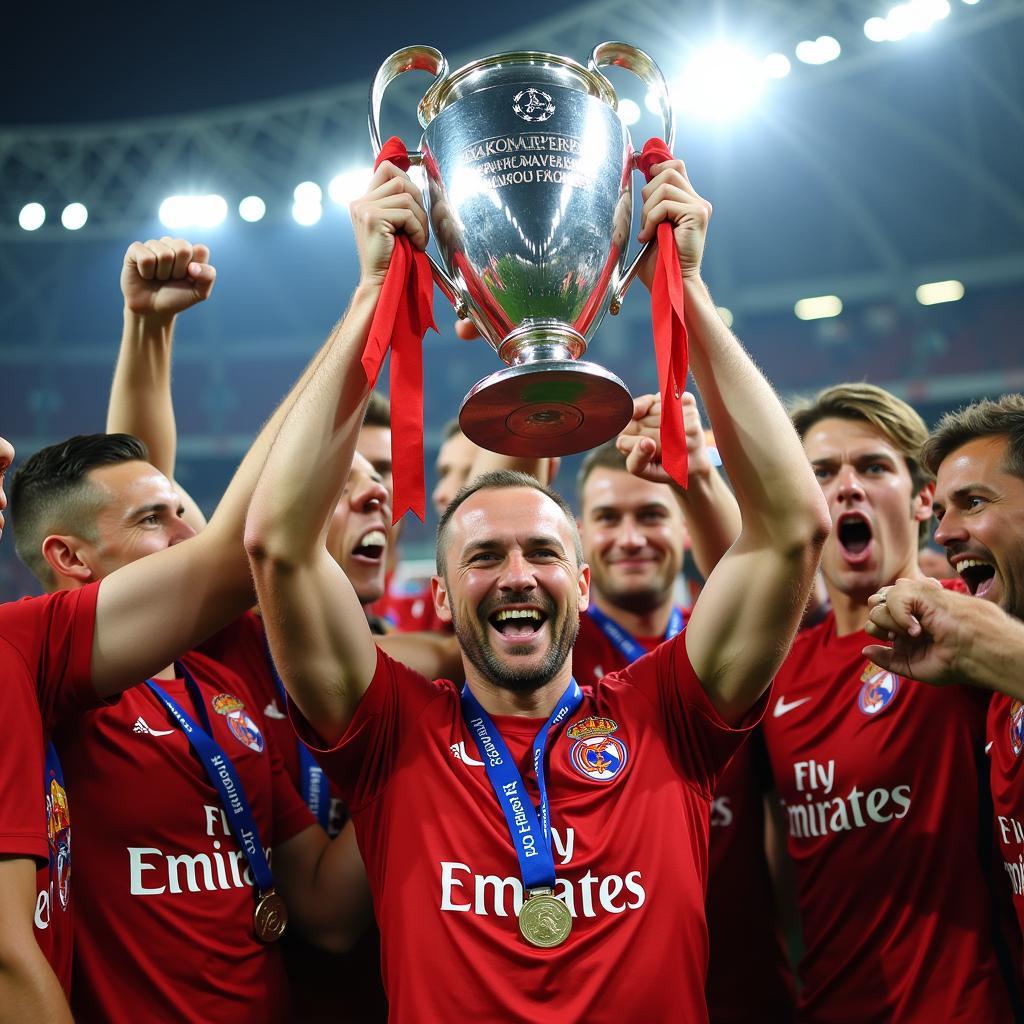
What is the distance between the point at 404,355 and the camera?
176cm

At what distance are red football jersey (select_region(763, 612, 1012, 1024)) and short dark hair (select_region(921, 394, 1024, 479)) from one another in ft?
1.75

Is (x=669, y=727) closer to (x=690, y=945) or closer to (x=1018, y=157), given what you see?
(x=690, y=945)

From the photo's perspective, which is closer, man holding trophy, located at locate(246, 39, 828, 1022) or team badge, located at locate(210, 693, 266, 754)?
man holding trophy, located at locate(246, 39, 828, 1022)

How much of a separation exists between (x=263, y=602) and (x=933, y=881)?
155 centimetres

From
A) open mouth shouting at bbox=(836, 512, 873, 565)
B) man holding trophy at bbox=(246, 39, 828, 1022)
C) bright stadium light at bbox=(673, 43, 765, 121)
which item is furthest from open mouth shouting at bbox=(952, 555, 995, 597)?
bright stadium light at bbox=(673, 43, 765, 121)

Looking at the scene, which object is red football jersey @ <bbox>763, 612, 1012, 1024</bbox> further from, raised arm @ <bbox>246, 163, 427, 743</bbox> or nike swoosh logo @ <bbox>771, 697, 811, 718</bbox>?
raised arm @ <bbox>246, 163, 427, 743</bbox>

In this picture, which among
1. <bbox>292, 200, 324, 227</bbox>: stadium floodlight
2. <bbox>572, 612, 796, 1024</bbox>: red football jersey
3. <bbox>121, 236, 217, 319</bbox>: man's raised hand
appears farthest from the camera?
<bbox>292, 200, 324, 227</bbox>: stadium floodlight

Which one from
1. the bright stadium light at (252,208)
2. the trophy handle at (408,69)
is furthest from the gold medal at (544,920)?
the bright stadium light at (252,208)

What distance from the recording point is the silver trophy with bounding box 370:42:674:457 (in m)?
1.77

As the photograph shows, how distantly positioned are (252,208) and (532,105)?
51.8 feet

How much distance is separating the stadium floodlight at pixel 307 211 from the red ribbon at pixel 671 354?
1536 cm

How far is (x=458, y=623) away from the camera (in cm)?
219

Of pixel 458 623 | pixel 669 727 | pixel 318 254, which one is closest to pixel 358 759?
pixel 458 623

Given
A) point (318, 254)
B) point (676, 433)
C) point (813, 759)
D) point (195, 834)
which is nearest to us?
point (676, 433)
